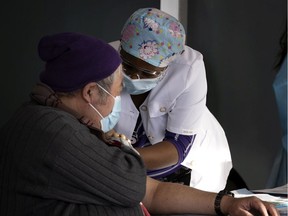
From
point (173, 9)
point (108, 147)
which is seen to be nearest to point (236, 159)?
point (173, 9)

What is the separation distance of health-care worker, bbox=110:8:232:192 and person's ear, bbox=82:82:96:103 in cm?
50

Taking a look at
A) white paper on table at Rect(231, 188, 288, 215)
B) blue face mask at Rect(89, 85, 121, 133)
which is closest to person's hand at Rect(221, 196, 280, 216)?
white paper on table at Rect(231, 188, 288, 215)

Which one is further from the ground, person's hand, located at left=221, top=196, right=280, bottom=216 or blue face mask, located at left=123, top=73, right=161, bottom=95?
blue face mask, located at left=123, top=73, right=161, bottom=95

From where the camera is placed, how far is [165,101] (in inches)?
73.9

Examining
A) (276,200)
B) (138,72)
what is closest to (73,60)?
(138,72)

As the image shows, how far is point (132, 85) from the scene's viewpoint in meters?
1.75

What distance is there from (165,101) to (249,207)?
24.0 inches

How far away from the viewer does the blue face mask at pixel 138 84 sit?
1732 mm

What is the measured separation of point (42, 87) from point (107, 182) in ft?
1.02

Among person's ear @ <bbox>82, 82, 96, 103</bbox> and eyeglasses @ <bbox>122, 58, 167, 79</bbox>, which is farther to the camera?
eyeglasses @ <bbox>122, 58, 167, 79</bbox>

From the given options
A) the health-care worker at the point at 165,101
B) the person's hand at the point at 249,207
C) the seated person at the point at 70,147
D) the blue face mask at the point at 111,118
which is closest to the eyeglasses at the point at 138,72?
the health-care worker at the point at 165,101

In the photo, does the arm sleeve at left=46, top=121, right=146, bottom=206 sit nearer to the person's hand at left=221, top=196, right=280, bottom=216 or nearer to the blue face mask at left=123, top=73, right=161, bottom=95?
the person's hand at left=221, top=196, right=280, bottom=216

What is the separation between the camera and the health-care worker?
5.62 ft

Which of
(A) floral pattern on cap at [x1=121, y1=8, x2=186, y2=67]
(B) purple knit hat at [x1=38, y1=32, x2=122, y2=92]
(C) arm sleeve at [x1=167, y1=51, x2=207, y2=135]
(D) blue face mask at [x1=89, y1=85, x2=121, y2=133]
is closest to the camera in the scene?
(B) purple knit hat at [x1=38, y1=32, x2=122, y2=92]
